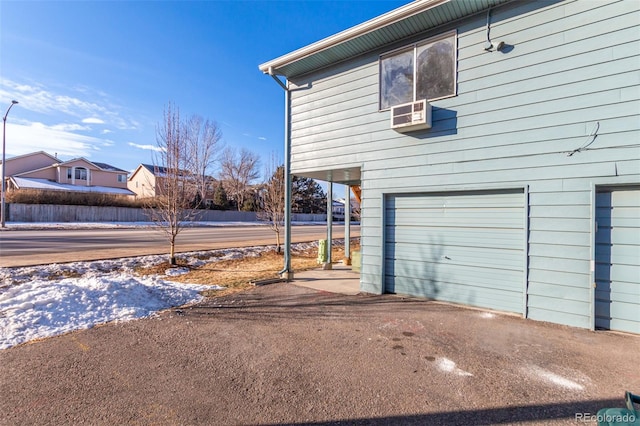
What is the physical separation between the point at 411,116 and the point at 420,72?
3.05ft

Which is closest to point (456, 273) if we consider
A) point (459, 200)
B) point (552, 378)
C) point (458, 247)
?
point (458, 247)

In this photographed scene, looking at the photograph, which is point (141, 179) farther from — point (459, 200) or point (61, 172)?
point (459, 200)

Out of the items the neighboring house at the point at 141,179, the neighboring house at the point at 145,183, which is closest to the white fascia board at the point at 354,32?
the neighboring house at the point at 145,183

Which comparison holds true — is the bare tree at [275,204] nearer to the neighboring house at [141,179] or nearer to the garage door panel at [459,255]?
the garage door panel at [459,255]

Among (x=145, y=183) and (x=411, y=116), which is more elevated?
(x=145, y=183)

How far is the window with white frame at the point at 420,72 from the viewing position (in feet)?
17.1

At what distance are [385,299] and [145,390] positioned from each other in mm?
3868

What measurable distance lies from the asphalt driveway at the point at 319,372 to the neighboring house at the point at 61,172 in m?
38.0

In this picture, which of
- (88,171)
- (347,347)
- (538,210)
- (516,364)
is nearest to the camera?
(516,364)

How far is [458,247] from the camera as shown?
16.9ft

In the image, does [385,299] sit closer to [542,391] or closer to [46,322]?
[542,391]

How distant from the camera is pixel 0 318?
13.3 feet

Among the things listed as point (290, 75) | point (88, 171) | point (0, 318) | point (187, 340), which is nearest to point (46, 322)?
point (0, 318)

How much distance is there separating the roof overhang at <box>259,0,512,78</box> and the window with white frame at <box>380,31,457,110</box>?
26 centimetres
